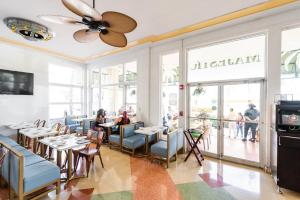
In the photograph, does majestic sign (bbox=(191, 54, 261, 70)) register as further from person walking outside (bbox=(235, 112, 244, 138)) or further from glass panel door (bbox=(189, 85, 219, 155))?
person walking outside (bbox=(235, 112, 244, 138))

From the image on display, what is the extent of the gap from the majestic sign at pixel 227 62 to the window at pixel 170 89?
26.5 inches

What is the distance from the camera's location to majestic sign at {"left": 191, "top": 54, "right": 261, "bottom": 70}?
3595mm

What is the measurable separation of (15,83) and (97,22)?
15.9ft

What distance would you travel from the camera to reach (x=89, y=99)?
7594 millimetres

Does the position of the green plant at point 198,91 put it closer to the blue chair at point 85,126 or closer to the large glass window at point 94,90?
the blue chair at point 85,126

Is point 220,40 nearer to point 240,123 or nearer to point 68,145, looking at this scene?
point 240,123

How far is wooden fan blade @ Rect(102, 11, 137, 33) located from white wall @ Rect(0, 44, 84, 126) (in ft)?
16.3

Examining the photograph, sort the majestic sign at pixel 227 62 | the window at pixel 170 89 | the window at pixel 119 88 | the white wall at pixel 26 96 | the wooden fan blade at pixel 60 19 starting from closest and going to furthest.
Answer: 1. the wooden fan blade at pixel 60 19
2. the majestic sign at pixel 227 62
3. the window at pixel 170 89
4. the white wall at pixel 26 96
5. the window at pixel 119 88

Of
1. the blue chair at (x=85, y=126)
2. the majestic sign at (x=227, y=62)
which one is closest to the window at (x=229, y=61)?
the majestic sign at (x=227, y=62)

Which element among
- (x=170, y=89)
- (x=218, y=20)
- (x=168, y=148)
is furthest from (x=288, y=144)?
(x=170, y=89)

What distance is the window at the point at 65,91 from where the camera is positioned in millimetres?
6410

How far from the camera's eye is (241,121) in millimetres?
3725

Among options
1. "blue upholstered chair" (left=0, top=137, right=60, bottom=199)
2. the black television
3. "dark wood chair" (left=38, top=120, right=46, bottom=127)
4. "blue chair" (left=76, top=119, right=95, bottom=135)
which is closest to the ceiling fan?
"blue upholstered chair" (left=0, top=137, right=60, bottom=199)

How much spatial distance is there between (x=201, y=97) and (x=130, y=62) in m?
3.04
